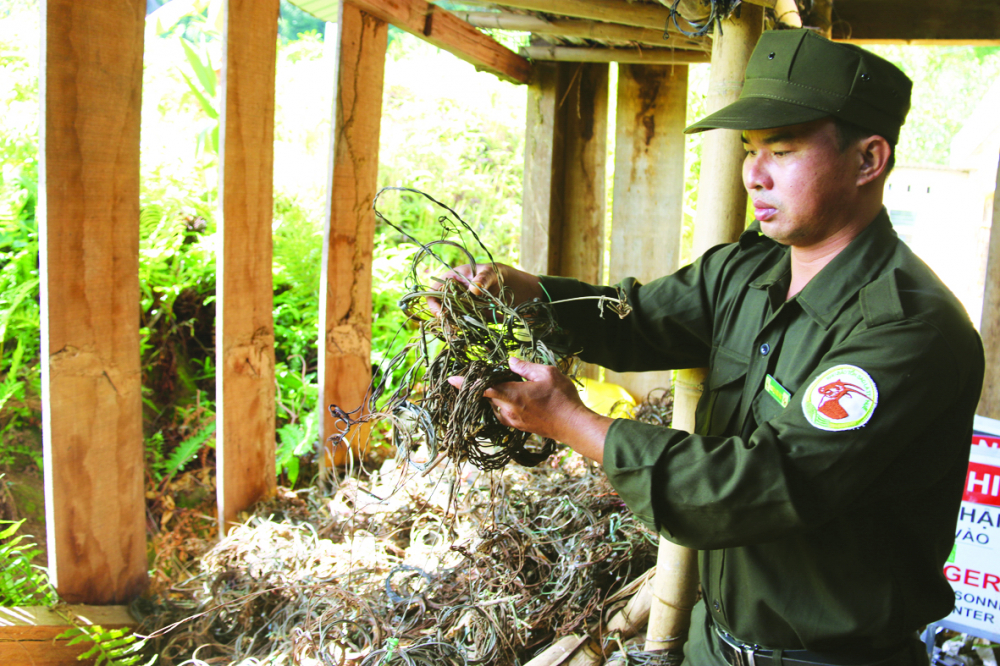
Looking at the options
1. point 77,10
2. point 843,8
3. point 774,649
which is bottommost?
point 774,649

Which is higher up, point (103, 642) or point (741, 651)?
point (741, 651)

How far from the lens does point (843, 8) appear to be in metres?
3.93

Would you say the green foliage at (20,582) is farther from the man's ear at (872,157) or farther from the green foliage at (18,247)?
the man's ear at (872,157)

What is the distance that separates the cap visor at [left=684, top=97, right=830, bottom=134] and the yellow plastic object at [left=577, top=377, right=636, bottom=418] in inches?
111

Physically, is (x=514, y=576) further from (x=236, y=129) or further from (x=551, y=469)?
(x=236, y=129)

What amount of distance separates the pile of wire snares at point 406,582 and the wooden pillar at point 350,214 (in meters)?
0.57

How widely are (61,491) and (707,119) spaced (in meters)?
2.31

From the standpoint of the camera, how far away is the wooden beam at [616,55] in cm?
399

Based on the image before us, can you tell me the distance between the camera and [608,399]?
4.55 metres

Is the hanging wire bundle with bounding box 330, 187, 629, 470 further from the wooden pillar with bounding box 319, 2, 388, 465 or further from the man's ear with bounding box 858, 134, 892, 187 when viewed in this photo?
the wooden pillar with bounding box 319, 2, 388, 465

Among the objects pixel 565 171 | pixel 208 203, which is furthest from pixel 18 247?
pixel 565 171

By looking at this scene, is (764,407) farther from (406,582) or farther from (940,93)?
(940,93)

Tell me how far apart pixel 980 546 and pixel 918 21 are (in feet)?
9.21

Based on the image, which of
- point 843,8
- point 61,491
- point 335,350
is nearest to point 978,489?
point 843,8
